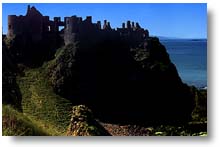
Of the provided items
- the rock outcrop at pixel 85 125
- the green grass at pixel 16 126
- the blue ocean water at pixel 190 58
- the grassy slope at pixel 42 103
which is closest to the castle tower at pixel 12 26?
the grassy slope at pixel 42 103

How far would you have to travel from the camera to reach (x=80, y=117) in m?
10.5

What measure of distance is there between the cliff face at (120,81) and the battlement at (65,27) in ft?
0.19

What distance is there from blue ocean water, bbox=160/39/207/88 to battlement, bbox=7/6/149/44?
0.66ft

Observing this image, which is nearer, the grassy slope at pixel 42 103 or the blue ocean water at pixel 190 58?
the blue ocean water at pixel 190 58

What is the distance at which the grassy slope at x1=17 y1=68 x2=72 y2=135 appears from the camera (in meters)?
10.5

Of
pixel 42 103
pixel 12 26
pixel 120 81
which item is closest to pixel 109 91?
pixel 120 81

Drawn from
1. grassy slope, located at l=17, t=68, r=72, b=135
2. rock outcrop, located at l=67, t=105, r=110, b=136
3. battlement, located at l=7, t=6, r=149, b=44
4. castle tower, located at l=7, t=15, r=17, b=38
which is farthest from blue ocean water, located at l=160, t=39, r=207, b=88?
castle tower, located at l=7, t=15, r=17, b=38

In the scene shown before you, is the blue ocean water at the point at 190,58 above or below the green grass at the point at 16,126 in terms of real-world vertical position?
above

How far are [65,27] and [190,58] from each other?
0.82 meters

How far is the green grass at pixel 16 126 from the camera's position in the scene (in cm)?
1045

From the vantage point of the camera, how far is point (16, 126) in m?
10.5

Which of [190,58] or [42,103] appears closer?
[190,58]

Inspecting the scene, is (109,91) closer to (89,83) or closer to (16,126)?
(89,83)

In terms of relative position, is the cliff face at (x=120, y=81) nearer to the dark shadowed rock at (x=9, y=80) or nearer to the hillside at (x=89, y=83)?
the hillside at (x=89, y=83)
